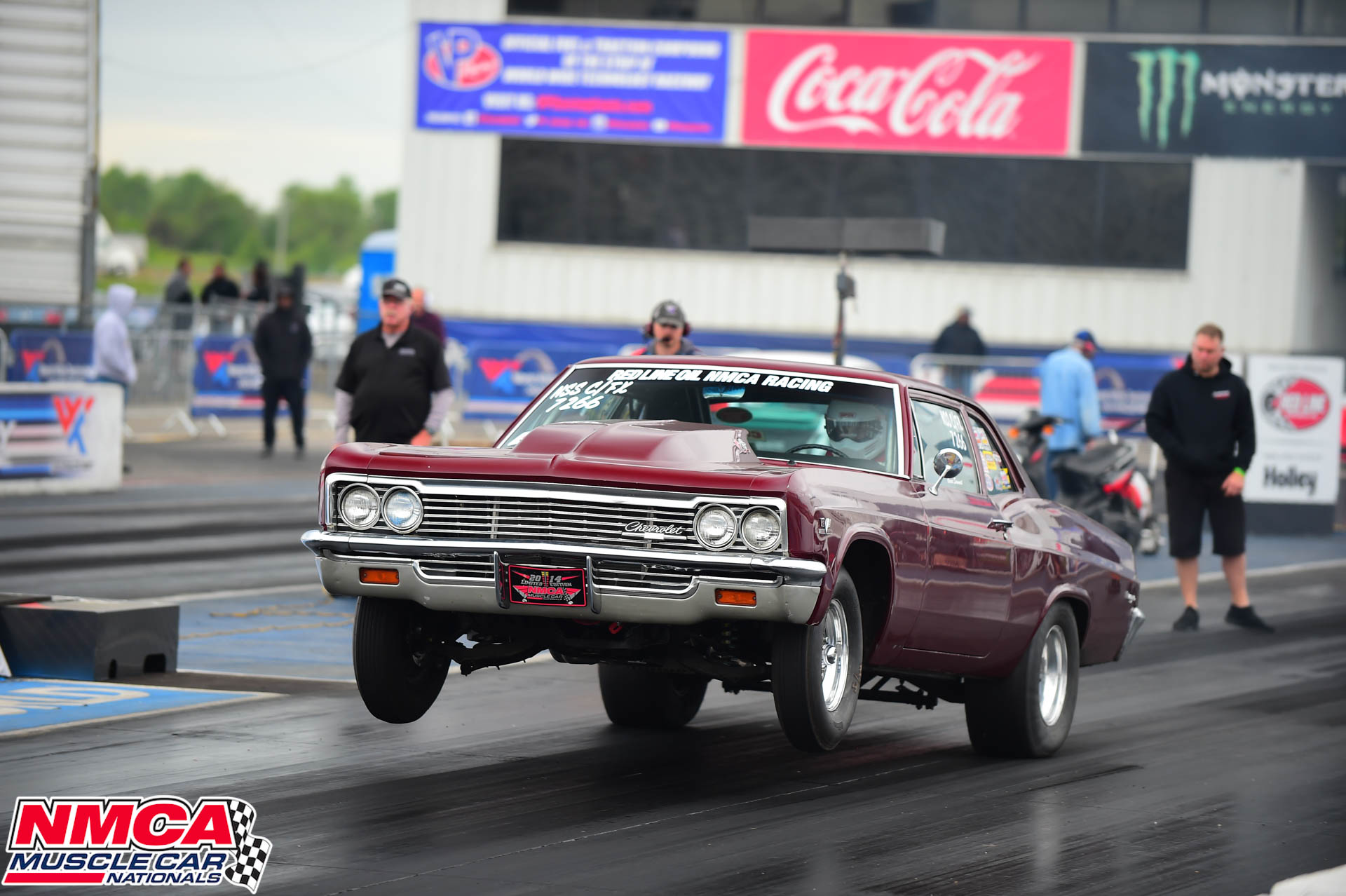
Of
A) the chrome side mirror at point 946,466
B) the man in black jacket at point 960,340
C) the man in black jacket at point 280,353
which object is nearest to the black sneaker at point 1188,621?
the chrome side mirror at point 946,466

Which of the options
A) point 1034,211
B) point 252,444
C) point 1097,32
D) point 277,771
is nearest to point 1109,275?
point 1034,211

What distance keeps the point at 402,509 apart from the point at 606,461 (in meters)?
0.80

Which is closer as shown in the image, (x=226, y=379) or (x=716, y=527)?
(x=716, y=527)

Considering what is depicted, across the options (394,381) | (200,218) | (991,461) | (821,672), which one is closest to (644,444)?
(821,672)

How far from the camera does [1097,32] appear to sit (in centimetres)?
3278

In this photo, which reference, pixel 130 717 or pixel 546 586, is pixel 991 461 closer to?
pixel 546 586

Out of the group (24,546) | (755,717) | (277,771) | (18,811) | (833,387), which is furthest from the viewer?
(24,546)

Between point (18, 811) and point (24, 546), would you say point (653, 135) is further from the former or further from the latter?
point (18, 811)

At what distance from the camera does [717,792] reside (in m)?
7.25

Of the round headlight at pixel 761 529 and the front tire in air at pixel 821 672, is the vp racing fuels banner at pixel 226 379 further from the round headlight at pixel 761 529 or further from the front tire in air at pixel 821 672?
the round headlight at pixel 761 529

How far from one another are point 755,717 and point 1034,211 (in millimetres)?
25258

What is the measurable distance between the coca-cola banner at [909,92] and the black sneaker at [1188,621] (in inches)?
809

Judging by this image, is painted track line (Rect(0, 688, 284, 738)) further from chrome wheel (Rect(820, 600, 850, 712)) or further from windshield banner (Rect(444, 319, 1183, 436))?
windshield banner (Rect(444, 319, 1183, 436))

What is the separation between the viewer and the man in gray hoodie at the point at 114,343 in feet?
69.1
